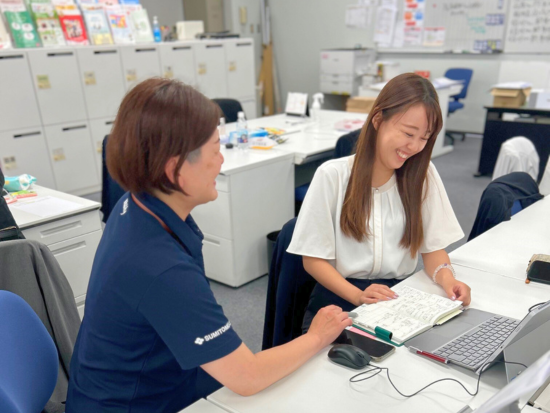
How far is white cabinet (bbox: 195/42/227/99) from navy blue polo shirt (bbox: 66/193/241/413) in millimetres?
4107

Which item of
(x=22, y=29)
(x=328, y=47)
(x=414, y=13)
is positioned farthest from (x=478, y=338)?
(x=328, y=47)

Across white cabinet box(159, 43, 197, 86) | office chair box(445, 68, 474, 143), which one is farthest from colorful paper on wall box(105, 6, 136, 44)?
office chair box(445, 68, 474, 143)

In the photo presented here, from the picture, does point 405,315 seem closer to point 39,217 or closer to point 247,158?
point 39,217

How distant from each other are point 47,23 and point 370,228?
3.66m

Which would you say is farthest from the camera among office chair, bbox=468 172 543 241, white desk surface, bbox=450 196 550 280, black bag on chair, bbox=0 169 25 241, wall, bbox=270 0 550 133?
wall, bbox=270 0 550 133

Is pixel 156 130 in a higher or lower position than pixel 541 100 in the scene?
higher

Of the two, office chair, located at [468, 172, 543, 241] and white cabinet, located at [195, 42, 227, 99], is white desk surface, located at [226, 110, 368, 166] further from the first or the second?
white cabinet, located at [195, 42, 227, 99]

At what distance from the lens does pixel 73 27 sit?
13.4 feet

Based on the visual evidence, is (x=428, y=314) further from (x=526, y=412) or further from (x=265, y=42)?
(x=265, y=42)

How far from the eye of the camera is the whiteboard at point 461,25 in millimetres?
5457

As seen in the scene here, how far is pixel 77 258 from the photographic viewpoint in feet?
7.02

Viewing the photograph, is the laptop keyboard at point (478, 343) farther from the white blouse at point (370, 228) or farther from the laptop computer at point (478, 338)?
the white blouse at point (370, 228)

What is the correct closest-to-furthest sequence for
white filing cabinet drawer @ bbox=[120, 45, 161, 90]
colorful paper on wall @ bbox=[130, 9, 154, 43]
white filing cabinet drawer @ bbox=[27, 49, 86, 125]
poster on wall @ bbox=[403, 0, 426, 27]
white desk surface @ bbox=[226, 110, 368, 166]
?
white desk surface @ bbox=[226, 110, 368, 166] < white filing cabinet drawer @ bbox=[27, 49, 86, 125] < white filing cabinet drawer @ bbox=[120, 45, 161, 90] < colorful paper on wall @ bbox=[130, 9, 154, 43] < poster on wall @ bbox=[403, 0, 426, 27]

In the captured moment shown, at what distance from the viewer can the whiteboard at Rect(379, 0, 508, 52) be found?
5.46m
